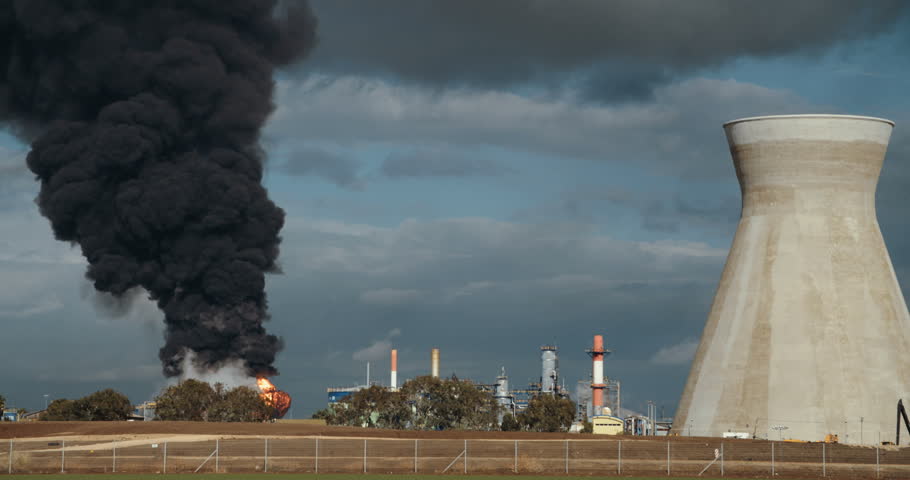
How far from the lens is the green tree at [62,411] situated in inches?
4094

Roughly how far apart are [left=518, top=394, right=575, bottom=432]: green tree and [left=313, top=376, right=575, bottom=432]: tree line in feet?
0.30

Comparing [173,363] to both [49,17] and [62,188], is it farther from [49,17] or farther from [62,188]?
[49,17]

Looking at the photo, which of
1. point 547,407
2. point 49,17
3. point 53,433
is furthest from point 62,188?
point 547,407

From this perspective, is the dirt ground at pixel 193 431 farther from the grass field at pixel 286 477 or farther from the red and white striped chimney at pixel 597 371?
the red and white striped chimney at pixel 597 371

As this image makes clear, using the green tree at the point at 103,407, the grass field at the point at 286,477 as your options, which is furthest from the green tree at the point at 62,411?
the grass field at the point at 286,477

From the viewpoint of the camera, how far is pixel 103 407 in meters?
102

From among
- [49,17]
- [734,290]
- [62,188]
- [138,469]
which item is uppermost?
[49,17]

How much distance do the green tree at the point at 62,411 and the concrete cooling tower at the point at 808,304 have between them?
60.3 meters

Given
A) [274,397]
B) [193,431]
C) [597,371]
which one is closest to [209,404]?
[274,397]

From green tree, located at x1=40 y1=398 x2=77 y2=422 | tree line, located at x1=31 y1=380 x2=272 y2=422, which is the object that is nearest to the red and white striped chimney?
tree line, located at x1=31 y1=380 x2=272 y2=422

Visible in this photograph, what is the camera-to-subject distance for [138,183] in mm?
90375

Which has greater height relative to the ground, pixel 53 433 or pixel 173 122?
pixel 173 122

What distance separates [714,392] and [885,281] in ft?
34.9

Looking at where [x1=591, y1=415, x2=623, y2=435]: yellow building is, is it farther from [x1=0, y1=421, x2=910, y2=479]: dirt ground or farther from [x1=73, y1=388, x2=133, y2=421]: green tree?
[x1=0, y1=421, x2=910, y2=479]: dirt ground
